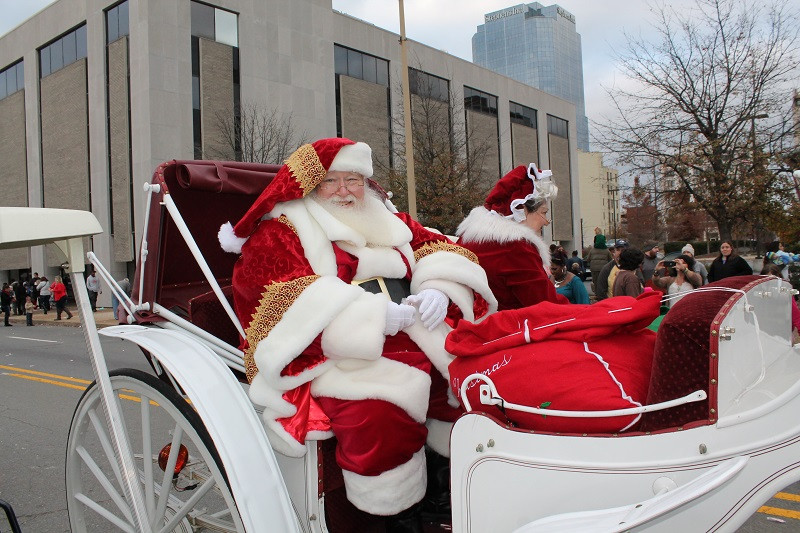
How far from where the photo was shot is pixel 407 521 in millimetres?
2418

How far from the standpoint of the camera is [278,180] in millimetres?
Result: 2543

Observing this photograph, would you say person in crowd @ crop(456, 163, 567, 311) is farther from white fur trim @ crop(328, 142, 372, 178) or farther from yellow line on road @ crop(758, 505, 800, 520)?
yellow line on road @ crop(758, 505, 800, 520)

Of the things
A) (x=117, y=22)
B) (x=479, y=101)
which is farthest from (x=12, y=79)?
(x=479, y=101)

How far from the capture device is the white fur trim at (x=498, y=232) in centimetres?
325

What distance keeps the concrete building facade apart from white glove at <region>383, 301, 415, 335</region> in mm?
21002

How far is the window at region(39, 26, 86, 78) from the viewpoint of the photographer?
26734 mm

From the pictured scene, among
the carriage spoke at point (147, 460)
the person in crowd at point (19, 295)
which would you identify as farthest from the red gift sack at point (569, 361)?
the person in crowd at point (19, 295)

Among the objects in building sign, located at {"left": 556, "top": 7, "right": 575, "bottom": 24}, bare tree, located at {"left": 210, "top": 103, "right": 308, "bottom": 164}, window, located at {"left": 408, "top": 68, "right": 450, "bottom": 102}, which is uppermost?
building sign, located at {"left": 556, "top": 7, "right": 575, "bottom": 24}

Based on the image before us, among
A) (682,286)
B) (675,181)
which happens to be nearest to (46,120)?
(675,181)

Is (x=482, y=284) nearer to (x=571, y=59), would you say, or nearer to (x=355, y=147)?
(x=355, y=147)

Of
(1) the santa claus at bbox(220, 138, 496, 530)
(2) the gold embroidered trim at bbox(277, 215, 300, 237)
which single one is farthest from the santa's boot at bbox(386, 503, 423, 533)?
(2) the gold embroidered trim at bbox(277, 215, 300, 237)

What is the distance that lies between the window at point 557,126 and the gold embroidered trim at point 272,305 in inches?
1724

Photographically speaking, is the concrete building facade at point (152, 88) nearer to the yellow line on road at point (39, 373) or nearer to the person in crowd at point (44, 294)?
the person in crowd at point (44, 294)

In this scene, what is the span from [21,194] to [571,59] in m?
75.9
